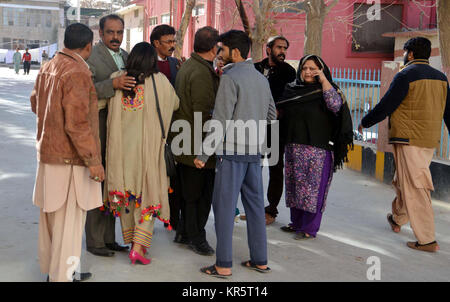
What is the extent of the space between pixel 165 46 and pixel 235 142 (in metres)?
1.37

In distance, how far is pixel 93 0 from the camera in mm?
63156

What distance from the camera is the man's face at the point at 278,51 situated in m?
5.66

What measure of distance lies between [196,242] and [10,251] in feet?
5.05

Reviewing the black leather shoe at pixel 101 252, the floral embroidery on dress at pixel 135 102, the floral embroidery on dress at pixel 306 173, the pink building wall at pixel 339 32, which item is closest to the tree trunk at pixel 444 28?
the floral embroidery on dress at pixel 306 173

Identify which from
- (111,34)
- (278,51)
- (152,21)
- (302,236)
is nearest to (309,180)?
(302,236)

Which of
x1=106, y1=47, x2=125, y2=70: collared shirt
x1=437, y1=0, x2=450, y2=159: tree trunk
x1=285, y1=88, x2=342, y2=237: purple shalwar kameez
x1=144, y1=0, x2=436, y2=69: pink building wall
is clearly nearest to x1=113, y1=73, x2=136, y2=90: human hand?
x1=106, y1=47, x2=125, y2=70: collared shirt

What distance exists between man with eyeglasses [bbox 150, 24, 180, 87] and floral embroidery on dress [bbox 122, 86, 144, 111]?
0.89m

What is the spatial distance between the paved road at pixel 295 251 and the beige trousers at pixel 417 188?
8.9 inches

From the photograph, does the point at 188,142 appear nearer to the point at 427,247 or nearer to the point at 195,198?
the point at 195,198

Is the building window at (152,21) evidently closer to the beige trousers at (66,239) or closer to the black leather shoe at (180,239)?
the black leather shoe at (180,239)

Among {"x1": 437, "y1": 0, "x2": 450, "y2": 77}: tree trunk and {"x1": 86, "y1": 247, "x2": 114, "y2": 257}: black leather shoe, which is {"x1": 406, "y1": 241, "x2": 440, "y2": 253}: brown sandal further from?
{"x1": 437, "y1": 0, "x2": 450, "y2": 77}: tree trunk

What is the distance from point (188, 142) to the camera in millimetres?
4738

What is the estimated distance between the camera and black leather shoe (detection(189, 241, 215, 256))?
478cm
